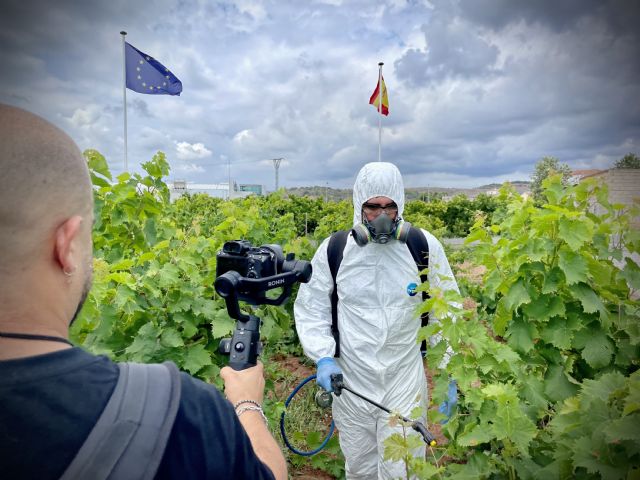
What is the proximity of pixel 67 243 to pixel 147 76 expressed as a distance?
10.3 metres

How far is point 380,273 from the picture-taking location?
2725 millimetres

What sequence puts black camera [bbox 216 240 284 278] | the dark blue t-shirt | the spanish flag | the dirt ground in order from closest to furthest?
the dark blue t-shirt, black camera [bbox 216 240 284 278], the dirt ground, the spanish flag

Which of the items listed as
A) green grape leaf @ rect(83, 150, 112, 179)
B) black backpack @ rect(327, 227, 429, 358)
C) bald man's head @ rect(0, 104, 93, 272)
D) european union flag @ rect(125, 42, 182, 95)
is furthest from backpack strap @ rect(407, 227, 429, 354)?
european union flag @ rect(125, 42, 182, 95)

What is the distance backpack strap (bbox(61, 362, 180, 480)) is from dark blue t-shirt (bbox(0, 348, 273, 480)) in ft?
0.05

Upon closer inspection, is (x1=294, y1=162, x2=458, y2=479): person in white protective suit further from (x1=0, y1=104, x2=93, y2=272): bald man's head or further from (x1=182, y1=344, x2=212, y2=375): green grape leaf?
(x1=0, y1=104, x2=93, y2=272): bald man's head

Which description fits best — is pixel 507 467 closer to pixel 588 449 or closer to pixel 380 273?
pixel 588 449

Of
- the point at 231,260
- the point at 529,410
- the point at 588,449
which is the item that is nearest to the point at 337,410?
the point at 529,410

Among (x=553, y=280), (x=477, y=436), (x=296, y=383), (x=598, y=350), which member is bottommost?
(x=296, y=383)

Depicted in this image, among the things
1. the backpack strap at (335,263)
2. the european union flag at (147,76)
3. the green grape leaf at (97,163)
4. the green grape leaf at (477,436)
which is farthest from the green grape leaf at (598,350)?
the european union flag at (147,76)

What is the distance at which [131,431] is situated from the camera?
76 cm

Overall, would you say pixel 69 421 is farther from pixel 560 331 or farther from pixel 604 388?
pixel 560 331

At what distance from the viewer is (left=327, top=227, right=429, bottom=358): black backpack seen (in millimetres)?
2727

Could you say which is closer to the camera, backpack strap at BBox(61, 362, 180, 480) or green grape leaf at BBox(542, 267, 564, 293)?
backpack strap at BBox(61, 362, 180, 480)

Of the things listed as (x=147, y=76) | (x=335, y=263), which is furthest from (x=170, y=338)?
(x=147, y=76)
